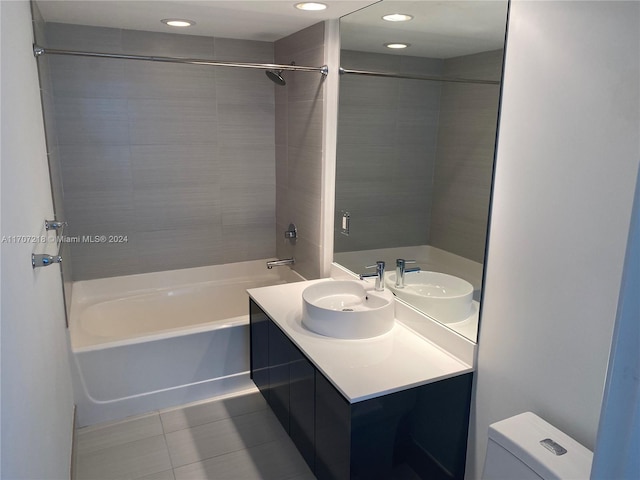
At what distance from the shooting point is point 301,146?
9.95ft

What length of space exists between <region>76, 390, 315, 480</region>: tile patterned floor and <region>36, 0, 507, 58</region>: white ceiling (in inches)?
78.0

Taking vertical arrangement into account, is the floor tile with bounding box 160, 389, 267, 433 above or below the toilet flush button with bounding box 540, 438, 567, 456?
below

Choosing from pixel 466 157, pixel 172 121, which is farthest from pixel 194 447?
pixel 172 121

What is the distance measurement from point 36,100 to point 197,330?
1378 mm

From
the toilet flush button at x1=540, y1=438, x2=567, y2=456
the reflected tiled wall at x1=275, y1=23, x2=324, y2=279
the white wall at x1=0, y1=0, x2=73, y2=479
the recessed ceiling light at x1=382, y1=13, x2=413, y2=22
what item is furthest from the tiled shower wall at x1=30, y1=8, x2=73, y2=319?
the toilet flush button at x1=540, y1=438, x2=567, y2=456

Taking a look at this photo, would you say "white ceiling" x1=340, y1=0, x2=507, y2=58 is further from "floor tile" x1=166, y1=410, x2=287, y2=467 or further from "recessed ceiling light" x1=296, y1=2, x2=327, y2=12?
"floor tile" x1=166, y1=410, x2=287, y2=467

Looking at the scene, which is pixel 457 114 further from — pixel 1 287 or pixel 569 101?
pixel 1 287

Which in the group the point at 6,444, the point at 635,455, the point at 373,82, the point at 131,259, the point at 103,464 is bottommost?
the point at 103,464

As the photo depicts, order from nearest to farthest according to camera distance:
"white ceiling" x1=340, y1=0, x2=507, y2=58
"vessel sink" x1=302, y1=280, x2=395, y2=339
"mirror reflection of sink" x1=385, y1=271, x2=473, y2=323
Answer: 1. "white ceiling" x1=340, y1=0, x2=507, y2=58
2. "mirror reflection of sink" x1=385, y1=271, x2=473, y2=323
3. "vessel sink" x1=302, y1=280, x2=395, y2=339

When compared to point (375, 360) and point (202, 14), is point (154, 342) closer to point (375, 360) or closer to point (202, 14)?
point (375, 360)

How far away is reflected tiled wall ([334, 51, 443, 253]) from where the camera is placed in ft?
7.01

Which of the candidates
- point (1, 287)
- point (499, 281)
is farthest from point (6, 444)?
point (499, 281)

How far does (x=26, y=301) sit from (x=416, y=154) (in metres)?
1.63

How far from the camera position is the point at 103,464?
228 cm
